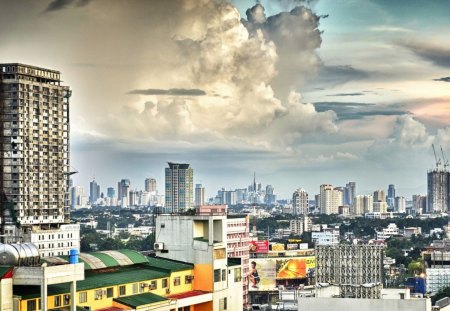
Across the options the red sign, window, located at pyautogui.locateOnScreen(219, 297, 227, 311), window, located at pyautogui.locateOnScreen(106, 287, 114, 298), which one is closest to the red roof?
window, located at pyautogui.locateOnScreen(219, 297, 227, 311)

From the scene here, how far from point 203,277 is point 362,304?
3868 mm

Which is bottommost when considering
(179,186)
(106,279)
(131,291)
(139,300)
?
(139,300)

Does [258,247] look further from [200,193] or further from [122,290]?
[200,193]

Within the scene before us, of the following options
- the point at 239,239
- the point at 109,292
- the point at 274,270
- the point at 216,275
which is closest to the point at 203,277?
the point at 216,275

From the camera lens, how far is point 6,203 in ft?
200

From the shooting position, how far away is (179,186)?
150 meters

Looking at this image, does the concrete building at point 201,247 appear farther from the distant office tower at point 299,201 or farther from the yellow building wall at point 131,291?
the distant office tower at point 299,201

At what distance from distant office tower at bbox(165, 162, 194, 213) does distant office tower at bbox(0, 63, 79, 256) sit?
8222 centimetres

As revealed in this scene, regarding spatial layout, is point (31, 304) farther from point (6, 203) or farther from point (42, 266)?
point (6, 203)

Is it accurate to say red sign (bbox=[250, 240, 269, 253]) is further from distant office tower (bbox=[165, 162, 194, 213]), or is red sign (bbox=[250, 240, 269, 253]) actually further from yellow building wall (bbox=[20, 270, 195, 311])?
distant office tower (bbox=[165, 162, 194, 213])

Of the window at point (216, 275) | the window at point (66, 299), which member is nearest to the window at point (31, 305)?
the window at point (66, 299)

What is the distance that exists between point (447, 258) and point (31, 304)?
67.3m

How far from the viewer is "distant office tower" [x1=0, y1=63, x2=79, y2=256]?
62.0 meters

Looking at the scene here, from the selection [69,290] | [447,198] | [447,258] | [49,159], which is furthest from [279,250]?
[447,198]
